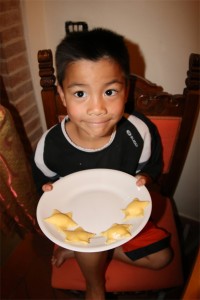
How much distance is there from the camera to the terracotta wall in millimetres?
1243

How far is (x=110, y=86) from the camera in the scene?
0.78 metres

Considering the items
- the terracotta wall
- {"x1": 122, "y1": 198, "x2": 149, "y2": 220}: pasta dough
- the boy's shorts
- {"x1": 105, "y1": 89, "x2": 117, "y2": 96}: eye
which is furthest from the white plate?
the terracotta wall

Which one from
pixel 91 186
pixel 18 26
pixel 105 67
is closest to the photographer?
pixel 105 67

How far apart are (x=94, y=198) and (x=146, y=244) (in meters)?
0.24

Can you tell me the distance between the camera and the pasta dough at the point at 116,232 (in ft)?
2.51

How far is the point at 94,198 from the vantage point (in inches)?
36.7

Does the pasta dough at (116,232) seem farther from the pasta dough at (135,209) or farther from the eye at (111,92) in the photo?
the eye at (111,92)

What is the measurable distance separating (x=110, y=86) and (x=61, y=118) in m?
0.36

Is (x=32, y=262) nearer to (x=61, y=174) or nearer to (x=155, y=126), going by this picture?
(x=61, y=174)

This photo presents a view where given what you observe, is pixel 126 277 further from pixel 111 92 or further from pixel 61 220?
pixel 111 92

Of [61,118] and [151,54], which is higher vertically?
[151,54]

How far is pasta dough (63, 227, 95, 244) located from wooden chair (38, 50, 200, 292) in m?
0.26

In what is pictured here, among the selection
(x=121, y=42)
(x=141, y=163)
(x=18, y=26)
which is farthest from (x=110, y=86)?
(x=18, y=26)

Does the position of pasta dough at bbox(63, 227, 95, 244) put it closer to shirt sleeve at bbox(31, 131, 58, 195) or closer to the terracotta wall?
shirt sleeve at bbox(31, 131, 58, 195)
